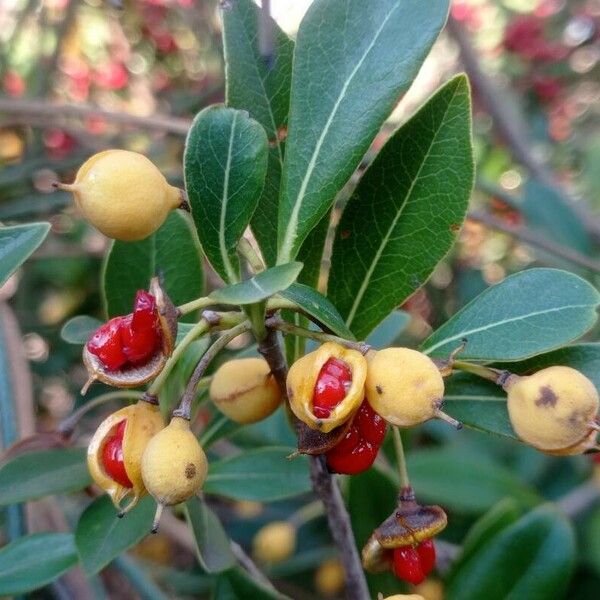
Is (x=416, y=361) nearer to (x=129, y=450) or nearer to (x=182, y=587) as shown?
(x=129, y=450)

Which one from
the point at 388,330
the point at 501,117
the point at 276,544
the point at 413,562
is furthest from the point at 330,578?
the point at 501,117

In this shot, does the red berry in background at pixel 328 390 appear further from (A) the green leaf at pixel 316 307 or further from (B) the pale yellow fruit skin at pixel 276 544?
(B) the pale yellow fruit skin at pixel 276 544

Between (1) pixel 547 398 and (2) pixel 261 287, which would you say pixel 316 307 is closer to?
(2) pixel 261 287

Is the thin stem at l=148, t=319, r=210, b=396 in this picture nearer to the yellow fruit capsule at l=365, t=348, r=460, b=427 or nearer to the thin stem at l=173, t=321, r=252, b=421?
the thin stem at l=173, t=321, r=252, b=421

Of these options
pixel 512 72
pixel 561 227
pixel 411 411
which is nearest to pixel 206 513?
pixel 411 411

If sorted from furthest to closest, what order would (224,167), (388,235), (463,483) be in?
1. (463,483)
2. (388,235)
3. (224,167)
